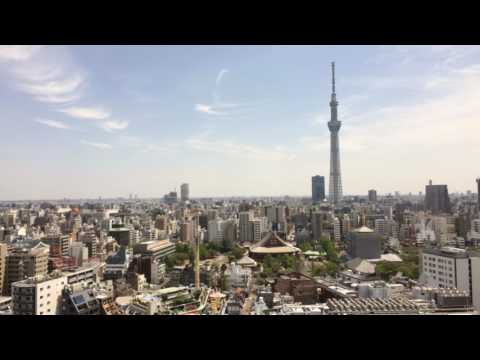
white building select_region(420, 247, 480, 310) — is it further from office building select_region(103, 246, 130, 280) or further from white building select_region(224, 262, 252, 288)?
office building select_region(103, 246, 130, 280)

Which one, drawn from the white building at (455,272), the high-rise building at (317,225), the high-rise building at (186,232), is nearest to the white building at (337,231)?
the high-rise building at (317,225)

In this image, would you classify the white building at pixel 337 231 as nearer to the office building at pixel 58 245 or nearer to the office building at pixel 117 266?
the office building at pixel 117 266

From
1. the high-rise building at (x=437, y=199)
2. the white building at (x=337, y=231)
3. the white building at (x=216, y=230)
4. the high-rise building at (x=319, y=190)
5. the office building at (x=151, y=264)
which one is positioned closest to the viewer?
the office building at (x=151, y=264)

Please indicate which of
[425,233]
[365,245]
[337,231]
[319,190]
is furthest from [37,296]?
[319,190]

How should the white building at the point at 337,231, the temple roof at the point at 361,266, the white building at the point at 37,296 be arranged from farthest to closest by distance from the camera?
the white building at the point at 337,231 < the temple roof at the point at 361,266 < the white building at the point at 37,296

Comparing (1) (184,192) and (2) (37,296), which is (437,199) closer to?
(1) (184,192)
